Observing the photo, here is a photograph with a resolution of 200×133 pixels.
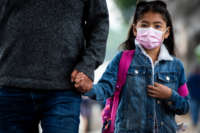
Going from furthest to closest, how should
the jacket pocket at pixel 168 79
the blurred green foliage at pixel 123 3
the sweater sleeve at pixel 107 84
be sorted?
1. the blurred green foliage at pixel 123 3
2. the jacket pocket at pixel 168 79
3. the sweater sleeve at pixel 107 84

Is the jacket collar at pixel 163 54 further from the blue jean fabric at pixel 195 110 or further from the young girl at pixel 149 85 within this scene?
the blue jean fabric at pixel 195 110

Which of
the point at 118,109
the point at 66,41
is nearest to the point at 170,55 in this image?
the point at 118,109

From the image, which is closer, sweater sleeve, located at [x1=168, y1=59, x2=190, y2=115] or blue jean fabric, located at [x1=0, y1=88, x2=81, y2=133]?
blue jean fabric, located at [x1=0, y1=88, x2=81, y2=133]

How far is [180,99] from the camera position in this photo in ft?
11.1

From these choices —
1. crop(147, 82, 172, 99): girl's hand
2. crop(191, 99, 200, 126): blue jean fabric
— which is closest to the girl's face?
crop(147, 82, 172, 99): girl's hand

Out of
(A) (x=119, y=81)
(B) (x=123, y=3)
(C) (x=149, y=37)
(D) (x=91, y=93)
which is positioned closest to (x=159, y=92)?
(A) (x=119, y=81)

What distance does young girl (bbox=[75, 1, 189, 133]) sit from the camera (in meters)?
3.29

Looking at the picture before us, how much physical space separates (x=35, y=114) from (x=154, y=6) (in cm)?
162

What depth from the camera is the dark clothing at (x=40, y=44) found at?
8.50 ft

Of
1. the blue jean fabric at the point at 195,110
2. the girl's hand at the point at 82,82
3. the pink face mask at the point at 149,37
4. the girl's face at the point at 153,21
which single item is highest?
the girl's face at the point at 153,21

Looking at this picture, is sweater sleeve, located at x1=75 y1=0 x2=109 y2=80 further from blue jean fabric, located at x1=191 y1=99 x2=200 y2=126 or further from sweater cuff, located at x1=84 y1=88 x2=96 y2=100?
blue jean fabric, located at x1=191 y1=99 x2=200 y2=126

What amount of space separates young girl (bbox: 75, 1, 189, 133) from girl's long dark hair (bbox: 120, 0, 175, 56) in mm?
13

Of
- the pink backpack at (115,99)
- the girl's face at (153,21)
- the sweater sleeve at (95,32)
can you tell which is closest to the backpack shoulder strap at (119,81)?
the pink backpack at (115,99)

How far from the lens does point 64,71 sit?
2.67m
